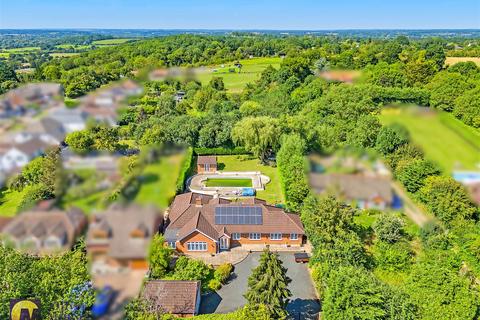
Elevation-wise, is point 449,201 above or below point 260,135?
below

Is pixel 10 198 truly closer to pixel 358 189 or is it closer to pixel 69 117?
pixel 69 117

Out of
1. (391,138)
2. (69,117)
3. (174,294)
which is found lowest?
(174,294)

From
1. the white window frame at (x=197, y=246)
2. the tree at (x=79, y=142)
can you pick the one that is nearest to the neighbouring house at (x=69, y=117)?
the tree at (x=79, y=142)

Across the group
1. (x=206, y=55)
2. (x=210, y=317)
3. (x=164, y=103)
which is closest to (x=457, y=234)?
(x=210, y=317)

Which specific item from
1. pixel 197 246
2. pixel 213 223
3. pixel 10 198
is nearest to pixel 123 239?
pixel 197 246

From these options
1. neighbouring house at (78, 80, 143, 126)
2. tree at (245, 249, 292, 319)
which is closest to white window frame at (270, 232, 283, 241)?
tree at (245, 249, 292, 319)

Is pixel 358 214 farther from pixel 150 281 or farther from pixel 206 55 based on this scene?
pixel 206 55
